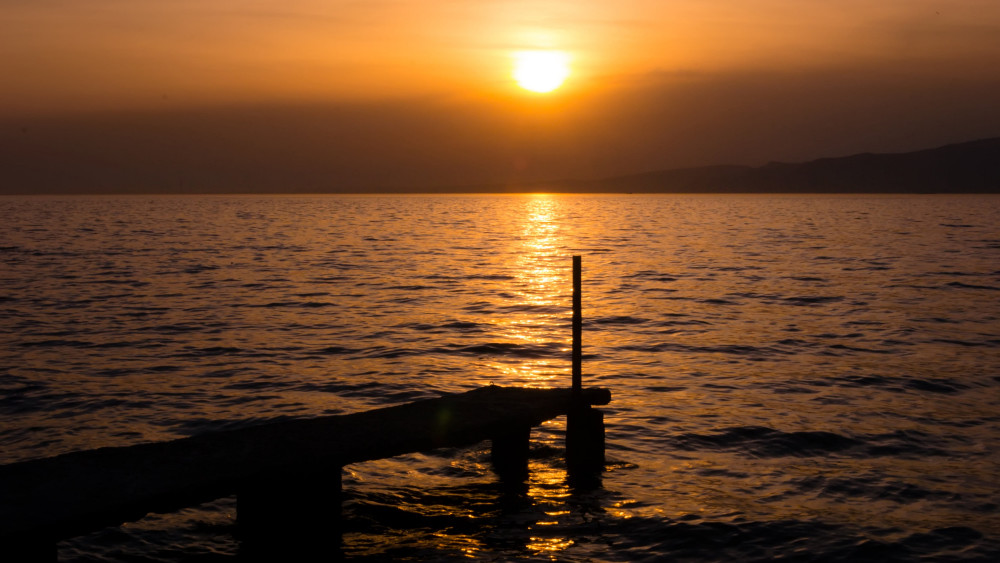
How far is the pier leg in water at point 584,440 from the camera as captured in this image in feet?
39.9

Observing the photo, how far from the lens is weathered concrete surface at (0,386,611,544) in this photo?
7.58 meters

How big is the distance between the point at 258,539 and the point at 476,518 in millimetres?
2580

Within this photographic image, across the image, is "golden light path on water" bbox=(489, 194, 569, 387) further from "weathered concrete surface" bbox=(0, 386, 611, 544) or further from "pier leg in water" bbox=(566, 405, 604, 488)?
"weathered concrete surface" bbox=(0, 386, 611, 544)

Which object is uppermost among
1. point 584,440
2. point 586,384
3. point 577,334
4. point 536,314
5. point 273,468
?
point 577,334

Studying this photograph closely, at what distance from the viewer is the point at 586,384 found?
1731 cm

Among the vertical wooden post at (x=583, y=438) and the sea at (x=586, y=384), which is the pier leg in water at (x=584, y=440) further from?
the sea at (x=586, y=384)

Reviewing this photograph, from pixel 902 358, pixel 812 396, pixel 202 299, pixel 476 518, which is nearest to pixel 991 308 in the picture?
pixel 902 358

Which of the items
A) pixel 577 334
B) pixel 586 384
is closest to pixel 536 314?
pixel 586 384

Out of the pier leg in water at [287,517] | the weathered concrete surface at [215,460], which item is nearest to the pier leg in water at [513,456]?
the weathered concrete surface at [215,460]

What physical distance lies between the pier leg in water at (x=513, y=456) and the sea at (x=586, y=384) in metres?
0.19

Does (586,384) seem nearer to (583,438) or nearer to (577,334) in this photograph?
(577,334)

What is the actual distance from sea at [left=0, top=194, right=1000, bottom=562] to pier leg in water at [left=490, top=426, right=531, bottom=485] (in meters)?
0.19

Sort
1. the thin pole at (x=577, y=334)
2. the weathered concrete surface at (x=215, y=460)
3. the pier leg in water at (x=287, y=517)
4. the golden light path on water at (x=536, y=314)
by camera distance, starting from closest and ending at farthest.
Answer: the weathered concrete surface at (x=215, y=460) < the pier leg in water at (x=287, y=517) < the thin pole at (x=577, y=334) < the golden light path on water at (x=536, y=314)

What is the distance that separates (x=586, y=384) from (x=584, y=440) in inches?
201
